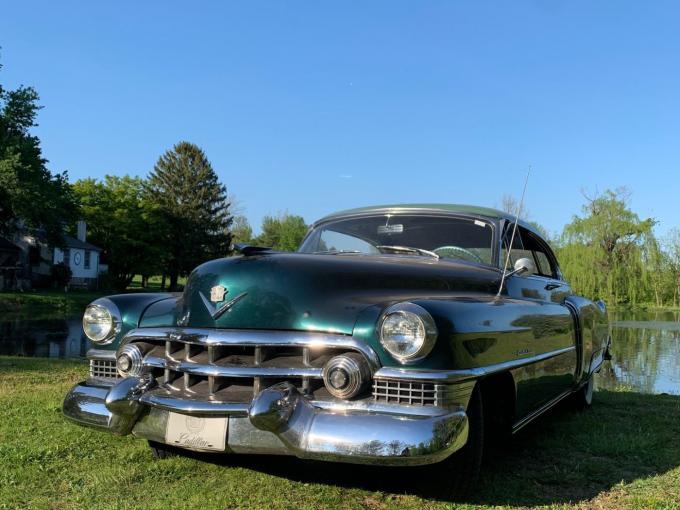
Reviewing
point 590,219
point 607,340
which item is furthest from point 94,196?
point 607,340

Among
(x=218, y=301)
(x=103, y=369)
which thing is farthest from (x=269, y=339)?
(x=103, y=369)

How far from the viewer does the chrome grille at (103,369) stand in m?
3.43

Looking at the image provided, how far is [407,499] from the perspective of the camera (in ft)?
9.82

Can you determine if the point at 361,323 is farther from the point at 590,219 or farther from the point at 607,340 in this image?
the point at 590,219

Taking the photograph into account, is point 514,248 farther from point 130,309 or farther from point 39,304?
point 39,304

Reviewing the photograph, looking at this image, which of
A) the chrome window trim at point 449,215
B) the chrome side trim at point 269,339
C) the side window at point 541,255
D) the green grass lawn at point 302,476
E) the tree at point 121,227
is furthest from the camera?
the tree at point 121,227

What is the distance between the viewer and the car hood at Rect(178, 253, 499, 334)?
9.44 feet

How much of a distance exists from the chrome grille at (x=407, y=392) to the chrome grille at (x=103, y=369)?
1633 millimetres

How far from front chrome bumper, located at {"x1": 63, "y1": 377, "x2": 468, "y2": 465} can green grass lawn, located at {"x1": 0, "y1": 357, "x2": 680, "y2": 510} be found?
18.2 inches

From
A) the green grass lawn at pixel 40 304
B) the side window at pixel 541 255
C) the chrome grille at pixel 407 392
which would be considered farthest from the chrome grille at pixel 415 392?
the green grass lawn at pixel 40 304

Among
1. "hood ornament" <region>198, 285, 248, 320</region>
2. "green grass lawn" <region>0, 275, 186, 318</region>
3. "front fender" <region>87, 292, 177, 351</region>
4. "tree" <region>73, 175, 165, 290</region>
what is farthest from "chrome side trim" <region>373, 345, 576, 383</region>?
"tree" <region>73, 175, 165, 290</region>

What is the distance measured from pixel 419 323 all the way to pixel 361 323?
0.27m

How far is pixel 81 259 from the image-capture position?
41500 millimetres

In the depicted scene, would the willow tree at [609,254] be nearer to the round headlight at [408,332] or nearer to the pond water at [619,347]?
the pond water at [619,347]
